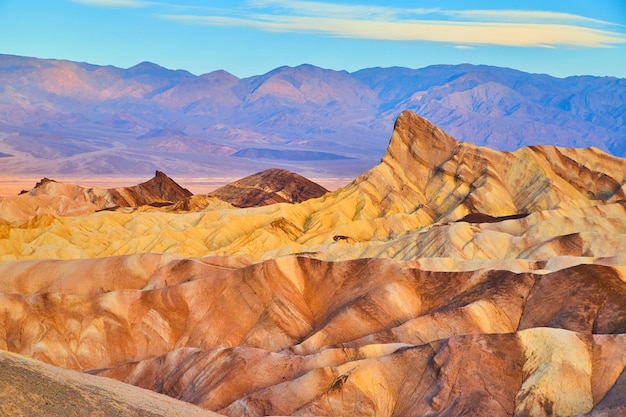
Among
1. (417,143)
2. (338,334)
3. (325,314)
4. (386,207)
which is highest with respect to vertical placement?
(417,143)

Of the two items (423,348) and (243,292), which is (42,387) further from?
(243,292)

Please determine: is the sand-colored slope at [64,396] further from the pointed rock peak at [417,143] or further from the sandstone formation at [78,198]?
the sandstone formation at [78,198]

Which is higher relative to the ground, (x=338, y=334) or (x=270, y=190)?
(x=338, y=334)

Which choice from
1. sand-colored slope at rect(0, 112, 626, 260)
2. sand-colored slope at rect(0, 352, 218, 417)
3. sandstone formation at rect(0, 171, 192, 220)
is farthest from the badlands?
sandstone formation at rect(0, 171, 192, 220)

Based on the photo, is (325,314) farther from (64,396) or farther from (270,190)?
(270,190)

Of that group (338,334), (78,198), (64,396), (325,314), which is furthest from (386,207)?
(64,396)

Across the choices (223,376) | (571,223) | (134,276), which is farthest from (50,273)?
(571,223)
